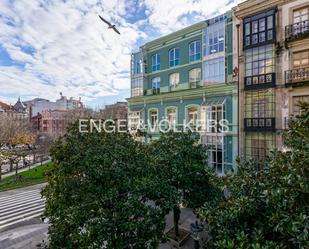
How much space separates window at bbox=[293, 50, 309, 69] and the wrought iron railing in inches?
13.4

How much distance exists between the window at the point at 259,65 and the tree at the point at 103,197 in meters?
13.6

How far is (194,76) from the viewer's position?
73.0ft

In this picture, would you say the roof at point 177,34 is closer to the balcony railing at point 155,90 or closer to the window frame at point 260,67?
the balcony railing at point 155,90

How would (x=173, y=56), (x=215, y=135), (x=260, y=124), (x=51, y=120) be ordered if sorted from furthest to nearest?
(x=51, y=120), (x=173, y=56), (x=215, y=135), (x=260, y=124)

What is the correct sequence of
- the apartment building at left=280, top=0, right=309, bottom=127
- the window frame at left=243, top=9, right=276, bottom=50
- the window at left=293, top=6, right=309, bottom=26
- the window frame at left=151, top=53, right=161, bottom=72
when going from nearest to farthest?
1. the apartment building at left=280, top=0, right=309, bottom=127
2. the window at left=293, top=6, right=309, bottom=26
3. the window frame at left=243, top=9, right=276, bottom=50
4. the window frame at left=151, top=53, right=161, bottom=72

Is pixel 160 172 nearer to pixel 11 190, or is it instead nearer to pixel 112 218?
pixel 112 218

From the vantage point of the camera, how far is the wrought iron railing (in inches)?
595

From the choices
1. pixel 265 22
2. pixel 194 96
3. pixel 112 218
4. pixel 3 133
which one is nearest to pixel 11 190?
pixel 3 133

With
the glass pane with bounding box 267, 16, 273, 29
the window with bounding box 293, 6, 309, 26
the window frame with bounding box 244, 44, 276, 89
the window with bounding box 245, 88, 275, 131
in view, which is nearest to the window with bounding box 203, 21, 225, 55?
the window frame with bounding box 244, 44, 276, 89

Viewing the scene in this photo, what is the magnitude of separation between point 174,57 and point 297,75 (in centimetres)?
1242

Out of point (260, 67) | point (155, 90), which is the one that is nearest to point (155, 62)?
point (155, 90)

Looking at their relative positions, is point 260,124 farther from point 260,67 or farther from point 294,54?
point 294,54

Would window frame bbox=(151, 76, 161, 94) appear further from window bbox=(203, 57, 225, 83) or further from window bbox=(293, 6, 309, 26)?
window bbox=(293, 6, 309, 26)

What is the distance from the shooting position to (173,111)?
2348cm
